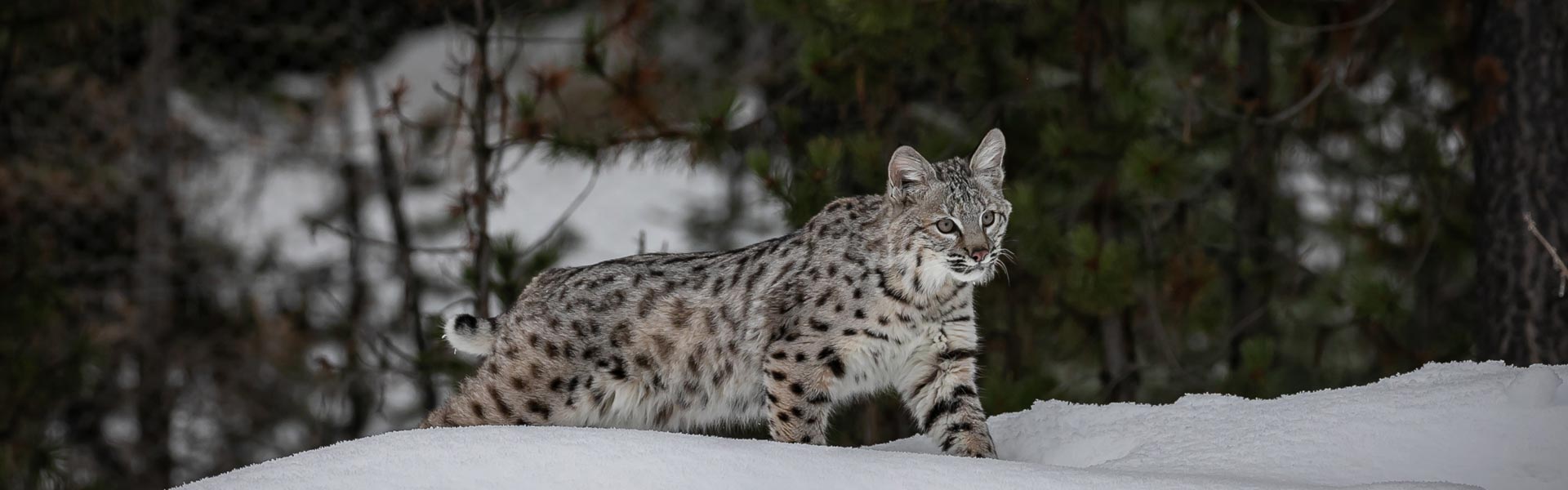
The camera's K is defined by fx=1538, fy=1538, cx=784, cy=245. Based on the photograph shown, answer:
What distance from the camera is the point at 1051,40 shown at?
8070 millimetres

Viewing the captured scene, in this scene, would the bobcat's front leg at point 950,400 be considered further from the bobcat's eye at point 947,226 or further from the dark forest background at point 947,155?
the dark forest background at point 947,155

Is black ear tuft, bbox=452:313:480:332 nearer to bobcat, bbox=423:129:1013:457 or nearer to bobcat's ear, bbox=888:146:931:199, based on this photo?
bobcat, bbox=423:129:1013:457

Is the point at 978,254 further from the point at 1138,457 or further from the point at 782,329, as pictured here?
the point at 1138,457

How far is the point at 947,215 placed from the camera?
15.3ft

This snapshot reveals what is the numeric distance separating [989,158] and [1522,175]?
3.05 meters

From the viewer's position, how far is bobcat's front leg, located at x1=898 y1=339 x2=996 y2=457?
15.1ft

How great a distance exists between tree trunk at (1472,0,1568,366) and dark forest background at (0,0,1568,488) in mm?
13

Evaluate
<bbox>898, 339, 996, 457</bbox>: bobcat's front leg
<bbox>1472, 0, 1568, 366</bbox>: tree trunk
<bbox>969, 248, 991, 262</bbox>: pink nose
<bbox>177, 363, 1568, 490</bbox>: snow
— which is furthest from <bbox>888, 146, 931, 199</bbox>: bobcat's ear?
<bbox>1472, 0, 1568, 366</bbox>: tree trunk

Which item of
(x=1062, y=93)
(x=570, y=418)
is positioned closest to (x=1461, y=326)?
(x=1062, y=93)

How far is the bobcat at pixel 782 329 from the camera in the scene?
15.3 feet

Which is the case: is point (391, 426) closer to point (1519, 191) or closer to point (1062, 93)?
point (1062, 93)

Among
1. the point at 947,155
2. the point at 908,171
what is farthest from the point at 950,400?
the point at 947,155

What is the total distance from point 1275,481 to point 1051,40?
475 cm

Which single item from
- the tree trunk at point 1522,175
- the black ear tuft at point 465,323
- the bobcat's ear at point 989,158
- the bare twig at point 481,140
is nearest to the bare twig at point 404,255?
the bare twig at point 481,140
